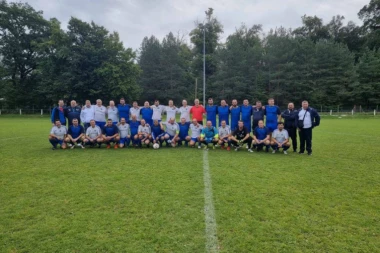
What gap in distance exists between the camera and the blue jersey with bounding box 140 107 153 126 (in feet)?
32.9

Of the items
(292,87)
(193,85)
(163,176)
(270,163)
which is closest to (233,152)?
(270,163)

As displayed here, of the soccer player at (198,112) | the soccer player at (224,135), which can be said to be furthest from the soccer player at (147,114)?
the soccer player at (224,135)

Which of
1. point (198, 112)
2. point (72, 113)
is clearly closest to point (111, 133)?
point (72, 113)

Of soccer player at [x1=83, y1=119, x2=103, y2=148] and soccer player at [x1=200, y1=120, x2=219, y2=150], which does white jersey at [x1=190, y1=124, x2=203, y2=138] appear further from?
soccer player at [x1=83, y1=119, x2=103, y2=148]

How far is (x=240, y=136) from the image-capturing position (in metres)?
9.16

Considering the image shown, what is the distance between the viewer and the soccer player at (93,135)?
927cm

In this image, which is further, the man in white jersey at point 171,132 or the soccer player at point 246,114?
the soccer player at point 246,114

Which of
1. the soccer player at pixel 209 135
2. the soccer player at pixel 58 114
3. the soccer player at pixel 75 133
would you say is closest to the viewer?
the soccer player at pixel 209 135

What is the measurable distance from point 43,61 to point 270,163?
37.6 meters

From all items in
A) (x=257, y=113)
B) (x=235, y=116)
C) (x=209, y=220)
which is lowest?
(x=209, y=220)

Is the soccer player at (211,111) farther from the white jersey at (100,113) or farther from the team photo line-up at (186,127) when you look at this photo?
the white jersey at (100,113)

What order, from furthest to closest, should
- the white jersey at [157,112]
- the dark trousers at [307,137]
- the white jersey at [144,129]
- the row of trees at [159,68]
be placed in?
the row of trees at [159,68] → the white jersey at [157,112] → the white jersey at [144,129] → the dark trousers at [307,137]

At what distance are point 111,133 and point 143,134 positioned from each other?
1169 mm

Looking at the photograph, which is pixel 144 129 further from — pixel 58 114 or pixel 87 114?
pixel 58 114
